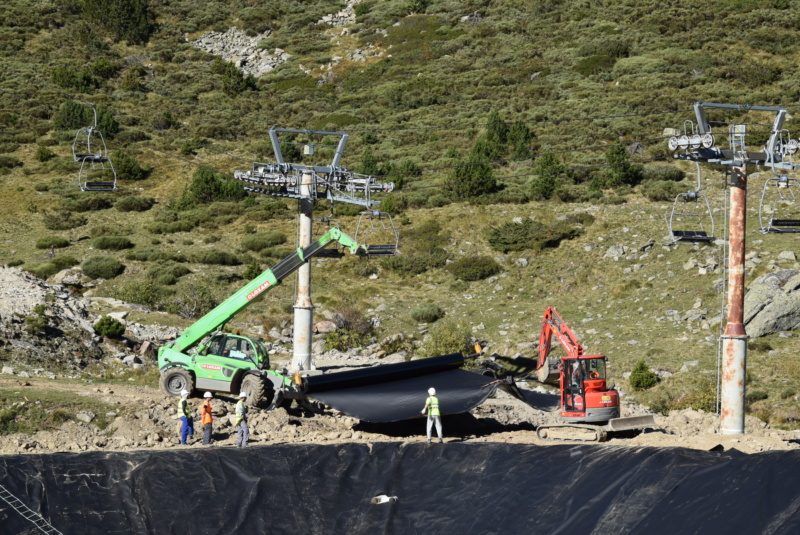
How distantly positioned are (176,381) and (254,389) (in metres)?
2.59

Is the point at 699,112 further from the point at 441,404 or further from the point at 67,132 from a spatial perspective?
the point at 67,132

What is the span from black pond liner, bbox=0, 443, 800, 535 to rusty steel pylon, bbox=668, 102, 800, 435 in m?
2.72

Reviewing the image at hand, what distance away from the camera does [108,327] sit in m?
31.7

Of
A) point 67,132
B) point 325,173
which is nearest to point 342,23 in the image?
point 67,132

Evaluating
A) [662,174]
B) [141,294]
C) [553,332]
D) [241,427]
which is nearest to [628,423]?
[553,332]

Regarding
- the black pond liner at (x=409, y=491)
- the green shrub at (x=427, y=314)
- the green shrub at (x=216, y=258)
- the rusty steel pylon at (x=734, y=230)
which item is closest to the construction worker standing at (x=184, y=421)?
the black pond liner at (x=409, y=491)

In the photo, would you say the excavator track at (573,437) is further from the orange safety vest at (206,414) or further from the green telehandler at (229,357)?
the orange safety vest at (206,414)

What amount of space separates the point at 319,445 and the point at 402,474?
2.45 m

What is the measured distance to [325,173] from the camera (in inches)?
1097

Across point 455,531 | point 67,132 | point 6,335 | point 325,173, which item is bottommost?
point 455,531

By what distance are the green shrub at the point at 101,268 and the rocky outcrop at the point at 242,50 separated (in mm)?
46286

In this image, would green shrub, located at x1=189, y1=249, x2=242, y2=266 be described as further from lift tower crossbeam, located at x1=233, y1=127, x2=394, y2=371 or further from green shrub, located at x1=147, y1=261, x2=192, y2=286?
lift tower crossbeam, located at x1=233, y1=127, x2=394, y2=371

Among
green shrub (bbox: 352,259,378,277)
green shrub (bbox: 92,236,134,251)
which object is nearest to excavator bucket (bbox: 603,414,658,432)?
green shrub (bbox: 352,259,378,277)

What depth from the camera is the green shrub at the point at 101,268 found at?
45.1 m
